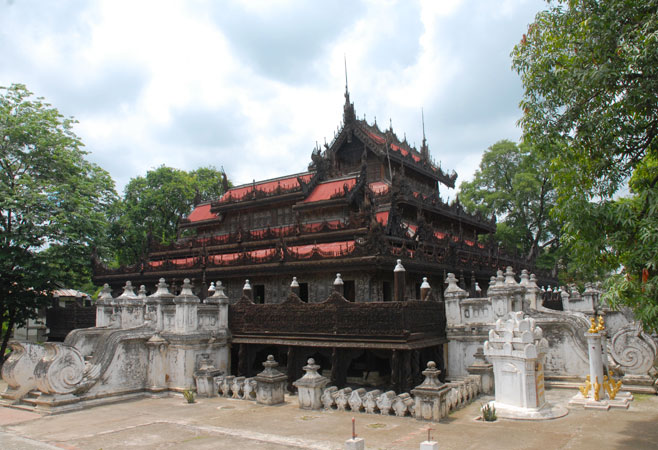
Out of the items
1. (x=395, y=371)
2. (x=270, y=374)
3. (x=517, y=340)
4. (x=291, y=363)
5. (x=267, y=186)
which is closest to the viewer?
(x=517, y=340)

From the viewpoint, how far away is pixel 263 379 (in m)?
13.8

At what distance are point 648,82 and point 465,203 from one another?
1523 inches

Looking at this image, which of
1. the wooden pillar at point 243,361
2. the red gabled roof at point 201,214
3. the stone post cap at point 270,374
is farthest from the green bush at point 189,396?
the red gabled roof at point 201,214

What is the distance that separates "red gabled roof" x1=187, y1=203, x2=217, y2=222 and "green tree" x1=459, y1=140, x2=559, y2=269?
23329 millimetres

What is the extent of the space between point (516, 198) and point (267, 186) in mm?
25345

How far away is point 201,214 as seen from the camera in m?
28.9

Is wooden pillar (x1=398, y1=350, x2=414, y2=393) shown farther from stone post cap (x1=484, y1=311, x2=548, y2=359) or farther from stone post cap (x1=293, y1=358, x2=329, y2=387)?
stone post cap (x1=484, y1=311, x2=548, y2=359)

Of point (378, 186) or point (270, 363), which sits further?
point (378, 186)

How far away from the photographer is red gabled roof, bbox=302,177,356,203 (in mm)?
23172

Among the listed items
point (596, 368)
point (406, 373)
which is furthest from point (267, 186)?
point (596, 368)

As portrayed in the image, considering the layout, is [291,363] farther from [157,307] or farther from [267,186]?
[267,186]

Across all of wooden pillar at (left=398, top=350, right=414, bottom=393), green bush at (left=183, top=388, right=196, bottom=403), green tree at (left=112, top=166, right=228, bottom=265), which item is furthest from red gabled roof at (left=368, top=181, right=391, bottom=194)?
green tree at (left=112, top=166, right=228, bottom=265)

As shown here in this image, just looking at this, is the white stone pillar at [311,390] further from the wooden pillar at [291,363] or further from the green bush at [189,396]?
the green bush at [189,396]

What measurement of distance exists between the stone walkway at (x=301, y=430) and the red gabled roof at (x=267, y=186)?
46.9 ft
